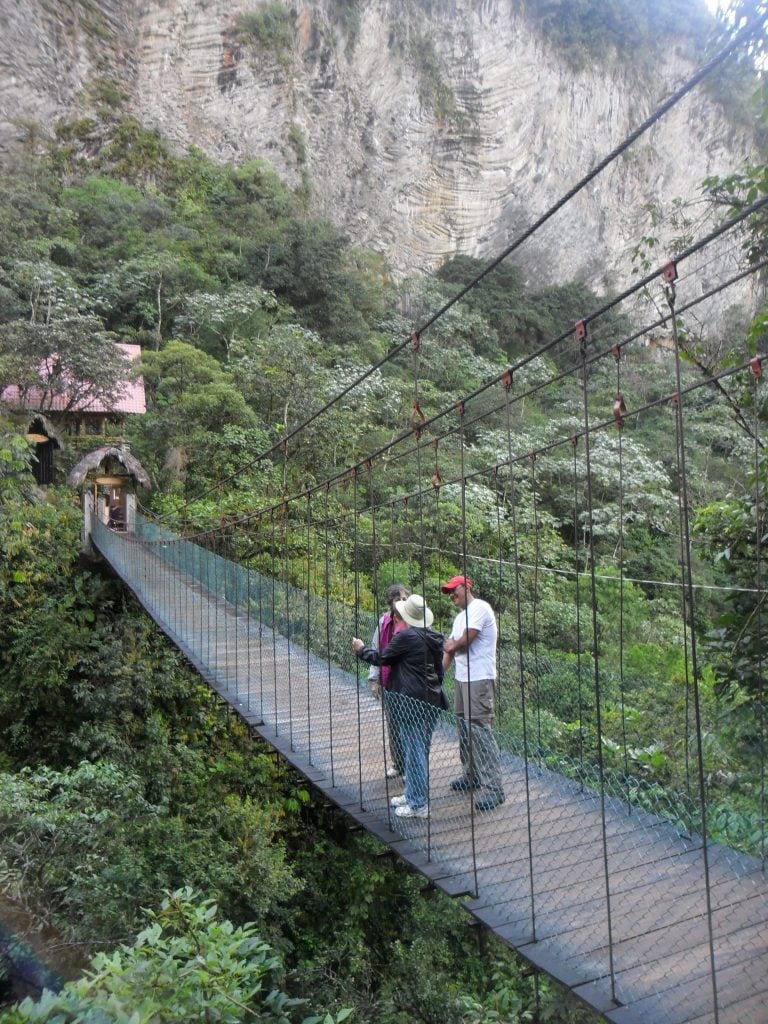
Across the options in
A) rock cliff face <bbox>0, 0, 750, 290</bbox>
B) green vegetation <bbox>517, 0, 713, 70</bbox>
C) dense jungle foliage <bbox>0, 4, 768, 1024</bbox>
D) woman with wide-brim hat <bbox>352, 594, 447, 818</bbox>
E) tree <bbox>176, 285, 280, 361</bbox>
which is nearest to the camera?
woman with wide-brim hat <bbox>352, 594, 447, 818</bbox>

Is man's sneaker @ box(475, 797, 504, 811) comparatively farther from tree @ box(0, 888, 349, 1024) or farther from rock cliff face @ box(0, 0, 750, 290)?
rock cliff face @ box(0, 0, 750, 290)

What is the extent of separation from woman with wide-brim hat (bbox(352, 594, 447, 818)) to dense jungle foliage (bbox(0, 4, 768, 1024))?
25 centimetres

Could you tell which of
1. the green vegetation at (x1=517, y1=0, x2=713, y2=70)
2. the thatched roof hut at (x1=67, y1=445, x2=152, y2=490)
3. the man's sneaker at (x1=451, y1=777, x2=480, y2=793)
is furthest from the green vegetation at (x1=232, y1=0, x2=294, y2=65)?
the man's sneaker at (x1=451, y1=777, x2=480, y2=793)

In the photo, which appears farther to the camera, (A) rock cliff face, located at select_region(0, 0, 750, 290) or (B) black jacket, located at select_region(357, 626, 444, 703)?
(A) rock cliff face, located at select_region(0, 0, 750, 290)

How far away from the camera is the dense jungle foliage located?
2.19 metres

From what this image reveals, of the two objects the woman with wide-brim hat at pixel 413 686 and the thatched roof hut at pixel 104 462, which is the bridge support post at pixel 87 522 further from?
the woman with wide-brim hat at pixel 413 686

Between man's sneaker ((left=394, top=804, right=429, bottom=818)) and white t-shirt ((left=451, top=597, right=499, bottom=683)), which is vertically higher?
white t-shirt ((left=451, top=597, right=499, bottom=683))

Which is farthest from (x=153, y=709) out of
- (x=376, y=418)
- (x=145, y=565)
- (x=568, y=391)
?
(x=568, y=391)

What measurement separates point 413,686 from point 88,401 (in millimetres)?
7317

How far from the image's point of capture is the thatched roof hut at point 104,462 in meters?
8.00

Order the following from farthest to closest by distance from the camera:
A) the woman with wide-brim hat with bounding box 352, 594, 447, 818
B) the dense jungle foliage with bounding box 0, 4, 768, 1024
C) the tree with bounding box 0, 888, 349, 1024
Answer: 1. the dense jungle foliage with bounding box 0, 4, 768, 1024
2. the woman with wide-brim hat with bounding box 352, 594, 447, 818
3. the tree with bounding box 0, 888, 349, 1024

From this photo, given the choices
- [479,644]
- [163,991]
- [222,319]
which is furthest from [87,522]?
[163,991]

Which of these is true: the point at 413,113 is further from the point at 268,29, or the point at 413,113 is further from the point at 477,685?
the point at 477,685

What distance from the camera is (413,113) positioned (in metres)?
16.0
